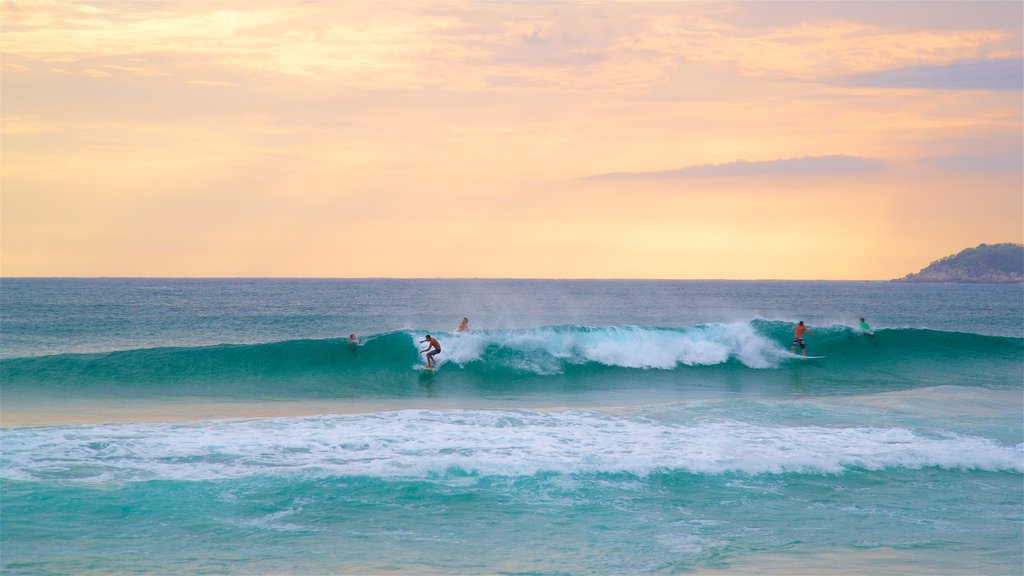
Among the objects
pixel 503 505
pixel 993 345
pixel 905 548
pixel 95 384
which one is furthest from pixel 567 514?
pixel 993 345

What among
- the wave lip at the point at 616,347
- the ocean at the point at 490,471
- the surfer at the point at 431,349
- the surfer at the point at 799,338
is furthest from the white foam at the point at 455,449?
the surfer at the point at 799,338

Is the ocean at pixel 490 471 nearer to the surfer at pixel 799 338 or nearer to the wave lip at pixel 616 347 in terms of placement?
the wave lip at pixel 616 347

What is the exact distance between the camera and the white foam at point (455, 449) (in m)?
10.3

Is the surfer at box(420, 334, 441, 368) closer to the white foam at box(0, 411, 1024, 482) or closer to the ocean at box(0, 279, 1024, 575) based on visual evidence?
the ocean at box(0, 279, 1024, 575)

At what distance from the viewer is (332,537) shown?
26.2ft

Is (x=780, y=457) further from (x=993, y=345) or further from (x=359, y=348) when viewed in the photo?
(x=993, y=345)

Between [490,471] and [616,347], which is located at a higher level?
[616,347]

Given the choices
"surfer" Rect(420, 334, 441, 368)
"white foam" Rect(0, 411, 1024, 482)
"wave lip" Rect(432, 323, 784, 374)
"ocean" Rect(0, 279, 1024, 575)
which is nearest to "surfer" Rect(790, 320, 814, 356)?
"wave lip" Rect(432, 323, 784, 374)

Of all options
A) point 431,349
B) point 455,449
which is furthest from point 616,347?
point 455,449

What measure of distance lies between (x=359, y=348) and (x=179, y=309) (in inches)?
1406

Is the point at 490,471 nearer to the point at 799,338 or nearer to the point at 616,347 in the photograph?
the point at 616,347

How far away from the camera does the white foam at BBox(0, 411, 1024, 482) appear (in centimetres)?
1026

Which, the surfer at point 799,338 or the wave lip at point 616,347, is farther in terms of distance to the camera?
the surfer at point 799,338

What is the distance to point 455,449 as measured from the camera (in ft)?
37.1
